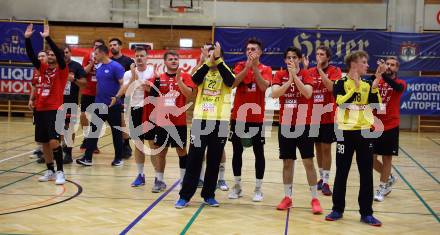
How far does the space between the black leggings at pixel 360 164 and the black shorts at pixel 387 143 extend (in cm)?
Result: 123

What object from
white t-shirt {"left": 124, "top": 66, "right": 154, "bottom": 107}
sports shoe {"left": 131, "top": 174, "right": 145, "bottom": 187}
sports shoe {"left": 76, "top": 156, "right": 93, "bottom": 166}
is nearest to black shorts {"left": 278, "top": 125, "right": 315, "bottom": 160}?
sports shoe {"left": 131, "top": 174, "right": 145, "bottom": 187}

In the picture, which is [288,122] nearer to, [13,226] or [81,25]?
[13,226]

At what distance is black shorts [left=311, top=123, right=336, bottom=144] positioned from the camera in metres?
7.51

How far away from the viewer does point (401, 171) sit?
998 cm

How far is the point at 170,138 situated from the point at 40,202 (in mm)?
1798

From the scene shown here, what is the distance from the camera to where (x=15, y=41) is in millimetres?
18875

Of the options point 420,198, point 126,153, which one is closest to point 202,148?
point 420,198

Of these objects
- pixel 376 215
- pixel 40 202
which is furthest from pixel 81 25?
pixel 376 215

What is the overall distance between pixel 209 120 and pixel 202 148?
0.34 m

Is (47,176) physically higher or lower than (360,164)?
lower

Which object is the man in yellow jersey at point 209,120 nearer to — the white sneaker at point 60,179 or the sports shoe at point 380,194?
the white sneaker at point 60,179

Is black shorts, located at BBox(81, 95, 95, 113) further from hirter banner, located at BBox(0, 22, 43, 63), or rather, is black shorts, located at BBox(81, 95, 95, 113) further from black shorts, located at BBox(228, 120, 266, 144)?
hirter banner, located at BBox(0, 22, 43, 63)

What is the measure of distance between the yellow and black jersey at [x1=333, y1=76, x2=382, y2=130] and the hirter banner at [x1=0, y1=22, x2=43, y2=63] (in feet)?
48.8

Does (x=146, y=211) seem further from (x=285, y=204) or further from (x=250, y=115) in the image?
(x=250, y=115)
